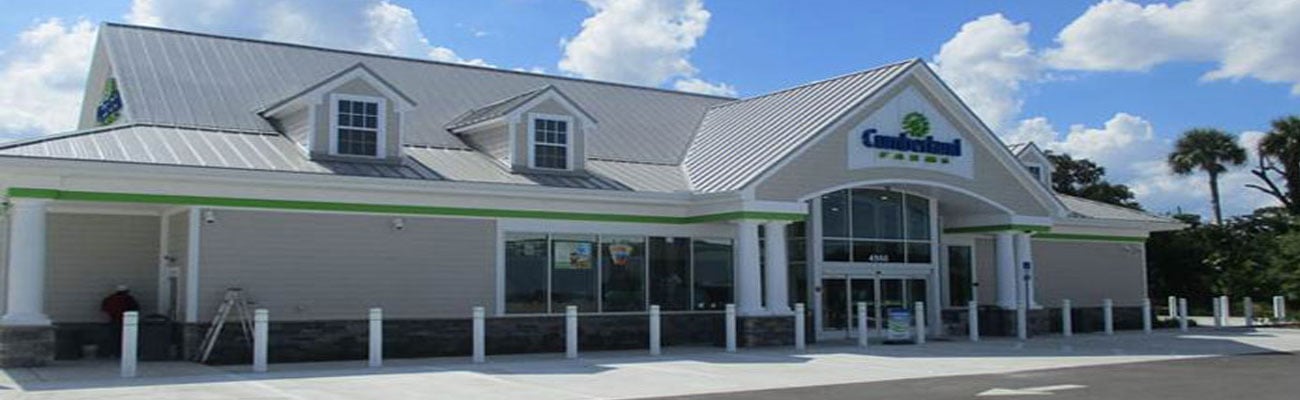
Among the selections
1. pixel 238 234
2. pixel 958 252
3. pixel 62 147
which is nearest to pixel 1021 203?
pixel 958 252

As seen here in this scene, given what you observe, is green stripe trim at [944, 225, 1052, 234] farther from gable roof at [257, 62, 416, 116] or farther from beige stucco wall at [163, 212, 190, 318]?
beige stucco wall at [163, 212, 190, 318]

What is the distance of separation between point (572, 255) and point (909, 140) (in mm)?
8044

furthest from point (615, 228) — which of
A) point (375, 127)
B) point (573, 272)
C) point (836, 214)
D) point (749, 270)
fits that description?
point (836, 214)

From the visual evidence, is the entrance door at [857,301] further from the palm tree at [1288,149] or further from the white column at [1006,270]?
the palm tree at [1288,149]

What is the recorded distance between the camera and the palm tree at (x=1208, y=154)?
57844mm

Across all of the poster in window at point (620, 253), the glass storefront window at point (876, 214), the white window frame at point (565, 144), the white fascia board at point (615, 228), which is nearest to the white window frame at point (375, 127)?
the white fascia board at point (615, 228)

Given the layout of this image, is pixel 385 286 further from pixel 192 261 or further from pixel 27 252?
pixel 27 252

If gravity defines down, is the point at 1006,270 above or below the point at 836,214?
below

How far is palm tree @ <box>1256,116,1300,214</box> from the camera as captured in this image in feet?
179

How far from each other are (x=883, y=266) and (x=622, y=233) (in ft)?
23.3

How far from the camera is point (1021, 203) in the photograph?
2955cm

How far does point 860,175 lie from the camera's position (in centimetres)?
2639

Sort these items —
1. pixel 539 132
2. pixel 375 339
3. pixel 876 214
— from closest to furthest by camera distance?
pixel 375 339 → pixel 539 132 → pixel 876 214

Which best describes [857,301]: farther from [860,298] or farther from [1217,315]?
[1217,315]
